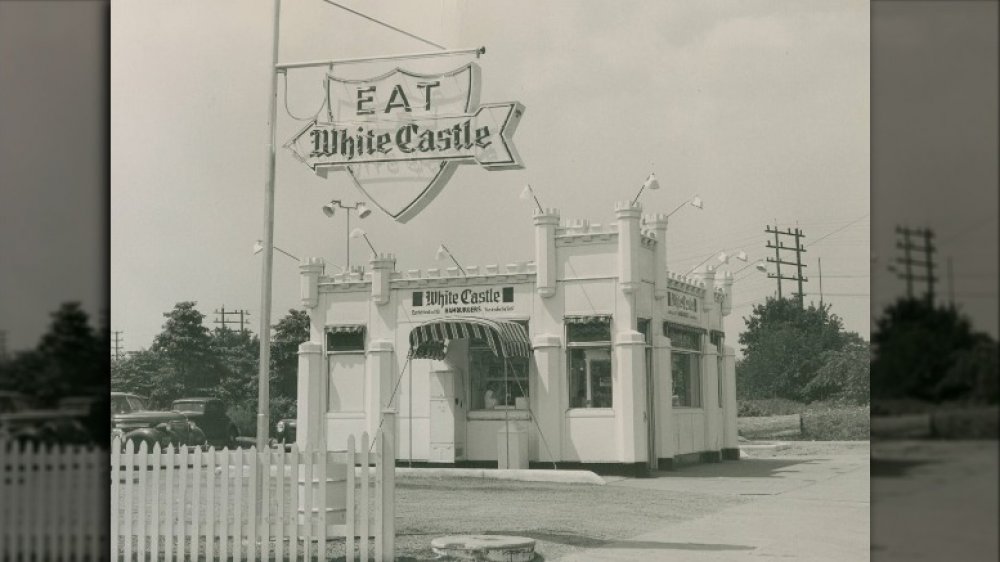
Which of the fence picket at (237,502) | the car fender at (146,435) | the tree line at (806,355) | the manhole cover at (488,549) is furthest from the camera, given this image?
the car fender at (146,435)

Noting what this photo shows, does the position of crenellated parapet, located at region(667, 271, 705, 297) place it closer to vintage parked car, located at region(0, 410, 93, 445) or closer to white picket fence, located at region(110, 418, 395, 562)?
white picket fence, located at region(110, 418, 395, 562)

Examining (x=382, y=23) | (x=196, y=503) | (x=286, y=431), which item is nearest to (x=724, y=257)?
(x=382, y=23)

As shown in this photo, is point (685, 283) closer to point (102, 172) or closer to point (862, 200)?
point (862, 200)

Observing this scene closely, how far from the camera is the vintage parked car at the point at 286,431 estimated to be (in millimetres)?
10883

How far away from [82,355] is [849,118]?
13399 mm

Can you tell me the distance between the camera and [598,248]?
Answer: 10.3 m

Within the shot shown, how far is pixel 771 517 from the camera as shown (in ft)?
31.9

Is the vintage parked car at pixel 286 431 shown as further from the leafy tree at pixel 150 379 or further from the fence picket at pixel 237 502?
the leafy tree at pixel 150 379

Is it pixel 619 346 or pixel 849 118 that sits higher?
pixel 849 118

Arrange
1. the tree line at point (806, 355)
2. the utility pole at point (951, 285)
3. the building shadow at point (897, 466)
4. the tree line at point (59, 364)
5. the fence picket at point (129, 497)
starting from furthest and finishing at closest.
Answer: the tree line at point (59, 364) < the building shadow at point (897, 466) < the utility pole at point (951, 285) < the fence picket at point (129, 497) < the tree line at point (806, 355)

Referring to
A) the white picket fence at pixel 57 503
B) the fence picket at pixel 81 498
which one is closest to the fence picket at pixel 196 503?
the white picket fence at pixel 57 503

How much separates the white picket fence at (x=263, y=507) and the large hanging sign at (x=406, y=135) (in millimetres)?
2324

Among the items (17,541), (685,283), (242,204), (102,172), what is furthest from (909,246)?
(17,541)

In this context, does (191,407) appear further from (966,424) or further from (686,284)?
(966,424)
